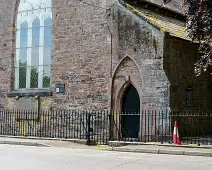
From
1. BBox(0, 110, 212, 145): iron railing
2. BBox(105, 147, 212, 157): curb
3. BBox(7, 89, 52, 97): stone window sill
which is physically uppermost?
BBox(7, 89, 52, 97): stone window sill

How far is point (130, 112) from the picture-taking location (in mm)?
18453

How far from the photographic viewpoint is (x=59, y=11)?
68.0ft

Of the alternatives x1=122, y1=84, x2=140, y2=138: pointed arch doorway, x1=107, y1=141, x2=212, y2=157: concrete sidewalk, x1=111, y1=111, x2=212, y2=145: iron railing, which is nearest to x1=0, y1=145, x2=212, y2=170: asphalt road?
x1=107, y1=141, x2=212, y2=157: concrete sidewalk

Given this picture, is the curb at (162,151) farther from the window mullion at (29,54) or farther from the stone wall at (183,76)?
the window mullion at (29,54)

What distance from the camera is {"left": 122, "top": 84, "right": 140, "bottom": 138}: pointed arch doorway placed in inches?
712

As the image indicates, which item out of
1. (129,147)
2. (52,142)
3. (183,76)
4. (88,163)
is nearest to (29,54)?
(52,142)

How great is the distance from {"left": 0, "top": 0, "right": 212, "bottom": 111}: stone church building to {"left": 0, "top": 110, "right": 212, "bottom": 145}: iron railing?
0.40 m

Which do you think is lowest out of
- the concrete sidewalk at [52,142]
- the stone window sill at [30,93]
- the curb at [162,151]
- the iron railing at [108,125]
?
the concrete sidewalk at [52,142]

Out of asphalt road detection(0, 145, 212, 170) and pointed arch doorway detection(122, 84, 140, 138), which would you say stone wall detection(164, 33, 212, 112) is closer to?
pointed arch doorway detection(122, 84, 140, 138)

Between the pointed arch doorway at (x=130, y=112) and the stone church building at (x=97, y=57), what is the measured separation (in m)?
0.05

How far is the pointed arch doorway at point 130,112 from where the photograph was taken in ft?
59.4

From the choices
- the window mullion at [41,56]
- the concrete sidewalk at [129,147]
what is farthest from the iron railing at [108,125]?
the window mullion at [41,56]

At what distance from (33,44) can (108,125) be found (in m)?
6.52

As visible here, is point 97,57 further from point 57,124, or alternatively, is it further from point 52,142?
point 52,142
